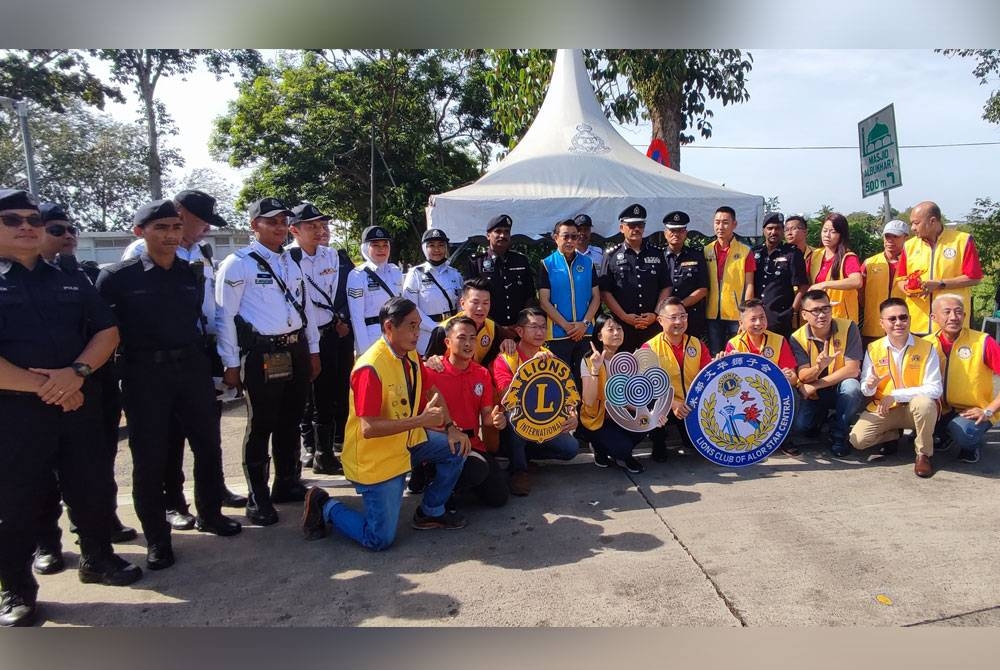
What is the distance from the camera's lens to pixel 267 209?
151 inches

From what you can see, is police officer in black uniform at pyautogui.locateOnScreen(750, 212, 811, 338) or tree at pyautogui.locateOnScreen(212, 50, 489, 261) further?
tree at pyautogui.locateOnScreen(212, 50, 489, 261)

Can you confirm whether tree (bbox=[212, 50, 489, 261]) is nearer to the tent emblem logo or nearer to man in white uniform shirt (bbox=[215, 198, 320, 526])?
the tent emblem logo

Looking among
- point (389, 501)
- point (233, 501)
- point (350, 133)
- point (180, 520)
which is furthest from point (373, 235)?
point (350, 133)

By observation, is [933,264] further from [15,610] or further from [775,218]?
[15,610]

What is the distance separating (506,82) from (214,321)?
9.11 m

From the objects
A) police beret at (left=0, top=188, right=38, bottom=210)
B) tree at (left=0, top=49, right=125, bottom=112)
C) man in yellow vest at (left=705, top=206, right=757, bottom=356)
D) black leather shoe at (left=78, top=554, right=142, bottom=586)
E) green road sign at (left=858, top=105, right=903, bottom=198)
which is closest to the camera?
police beret at (left=0, top=188, right=38, bottom=210)

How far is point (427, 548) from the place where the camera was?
137 inches

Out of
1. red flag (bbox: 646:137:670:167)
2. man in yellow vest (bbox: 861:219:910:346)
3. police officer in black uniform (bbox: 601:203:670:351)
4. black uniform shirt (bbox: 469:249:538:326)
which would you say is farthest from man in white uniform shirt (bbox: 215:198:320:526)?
red flag (bbox: 646:137:670:167)

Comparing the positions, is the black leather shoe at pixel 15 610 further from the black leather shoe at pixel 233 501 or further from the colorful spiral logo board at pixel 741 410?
the colorful spiral logo board at pixel 741 410

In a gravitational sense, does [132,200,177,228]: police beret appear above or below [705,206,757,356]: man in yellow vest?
above

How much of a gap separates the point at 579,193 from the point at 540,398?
3628mm

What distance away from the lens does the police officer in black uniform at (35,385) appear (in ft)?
8.87

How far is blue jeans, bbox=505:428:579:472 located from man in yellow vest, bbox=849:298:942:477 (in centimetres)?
216

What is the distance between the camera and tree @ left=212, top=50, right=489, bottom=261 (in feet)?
57.8
